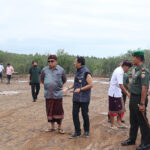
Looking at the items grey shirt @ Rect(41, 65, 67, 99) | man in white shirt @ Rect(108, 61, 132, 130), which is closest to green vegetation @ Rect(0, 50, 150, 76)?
man in white shirt @ Rect(108, 61, 132, 130)

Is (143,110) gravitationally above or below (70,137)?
above

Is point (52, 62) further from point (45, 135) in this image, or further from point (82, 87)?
point (45, 135)

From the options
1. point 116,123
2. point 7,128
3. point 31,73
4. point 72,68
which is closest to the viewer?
point 7,128

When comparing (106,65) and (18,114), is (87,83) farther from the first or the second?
(106,65)

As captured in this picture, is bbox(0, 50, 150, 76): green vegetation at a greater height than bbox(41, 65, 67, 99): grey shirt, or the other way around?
bbox(0, 50, 150, 76): green vegetation

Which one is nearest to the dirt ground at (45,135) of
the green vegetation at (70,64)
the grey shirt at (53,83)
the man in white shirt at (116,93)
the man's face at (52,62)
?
the man in white shirt at (116,93)

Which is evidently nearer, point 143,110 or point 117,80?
point 143,110

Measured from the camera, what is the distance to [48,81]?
5.44 meters

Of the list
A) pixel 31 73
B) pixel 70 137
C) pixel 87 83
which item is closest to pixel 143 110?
pixel 87 83

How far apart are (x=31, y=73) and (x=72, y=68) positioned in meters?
20.6

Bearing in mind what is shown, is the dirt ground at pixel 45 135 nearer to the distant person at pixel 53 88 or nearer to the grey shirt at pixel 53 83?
the distant person at pixel 53 88

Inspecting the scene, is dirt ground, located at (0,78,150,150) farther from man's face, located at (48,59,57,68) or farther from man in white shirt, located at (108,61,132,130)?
man's face, located at (48,59,57,68)

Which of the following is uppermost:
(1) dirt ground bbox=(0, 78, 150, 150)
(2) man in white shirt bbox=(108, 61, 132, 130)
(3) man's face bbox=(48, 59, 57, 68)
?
(3) man's face bbox=(48, 59, 57, 68)

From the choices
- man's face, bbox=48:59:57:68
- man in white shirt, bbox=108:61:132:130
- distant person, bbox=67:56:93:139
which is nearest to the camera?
distant person, bbox=67:56:93:139
